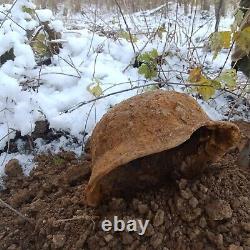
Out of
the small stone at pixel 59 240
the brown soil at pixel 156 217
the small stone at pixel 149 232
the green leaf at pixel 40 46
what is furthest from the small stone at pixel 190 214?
the green leaf at pixel 40 46

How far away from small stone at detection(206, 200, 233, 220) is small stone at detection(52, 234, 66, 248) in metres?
0.50

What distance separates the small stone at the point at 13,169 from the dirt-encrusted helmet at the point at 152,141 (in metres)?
0.55

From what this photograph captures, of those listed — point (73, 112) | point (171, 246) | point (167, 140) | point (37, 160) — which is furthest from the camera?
point (73, 112)

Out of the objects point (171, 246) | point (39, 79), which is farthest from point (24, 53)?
point (171, 246)

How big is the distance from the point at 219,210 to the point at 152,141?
354 mm

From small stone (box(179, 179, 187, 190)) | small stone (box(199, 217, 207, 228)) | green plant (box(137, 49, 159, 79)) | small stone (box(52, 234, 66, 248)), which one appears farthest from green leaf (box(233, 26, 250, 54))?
small stone (box(52, 234, 66, 248))

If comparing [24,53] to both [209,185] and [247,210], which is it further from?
[247,210]

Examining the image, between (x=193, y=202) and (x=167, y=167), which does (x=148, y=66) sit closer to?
(x=167, y=167)

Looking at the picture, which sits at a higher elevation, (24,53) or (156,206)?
(24,53)

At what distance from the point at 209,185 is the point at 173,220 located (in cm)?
19

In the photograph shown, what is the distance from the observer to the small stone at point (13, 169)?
1.77 metres

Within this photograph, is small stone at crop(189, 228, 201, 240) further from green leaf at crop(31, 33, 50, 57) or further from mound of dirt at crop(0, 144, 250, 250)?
green leaf at crop(31, 33, 50, 57)

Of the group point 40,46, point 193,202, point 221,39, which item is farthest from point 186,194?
point 40,46

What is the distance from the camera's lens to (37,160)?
1831 mm
